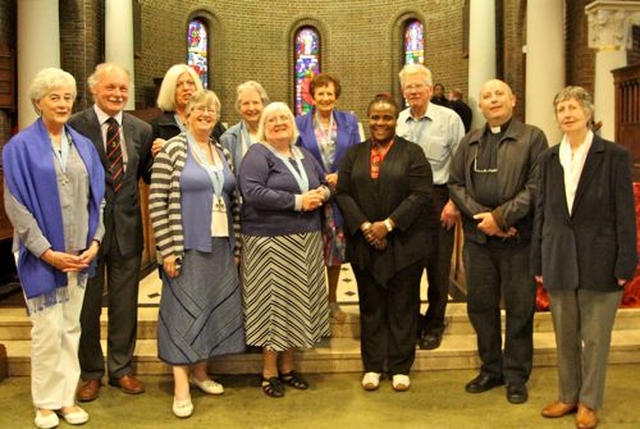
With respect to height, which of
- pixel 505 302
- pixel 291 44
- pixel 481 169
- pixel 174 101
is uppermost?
pixel 291 44

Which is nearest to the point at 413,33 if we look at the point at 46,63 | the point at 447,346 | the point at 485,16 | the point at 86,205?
the point at 485,16

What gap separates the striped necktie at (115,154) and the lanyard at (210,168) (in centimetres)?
43

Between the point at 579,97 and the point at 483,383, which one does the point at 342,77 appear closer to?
the point at 483,383

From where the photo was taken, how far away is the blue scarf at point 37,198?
3275 mm

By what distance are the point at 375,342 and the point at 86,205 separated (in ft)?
5.71

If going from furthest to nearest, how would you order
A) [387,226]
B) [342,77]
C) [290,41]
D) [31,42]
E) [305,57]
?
[305,57] → [290,41] → [342,77] → [31,42] → [387,226]

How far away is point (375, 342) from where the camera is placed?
4035mm

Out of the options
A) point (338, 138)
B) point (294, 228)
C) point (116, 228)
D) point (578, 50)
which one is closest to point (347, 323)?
point (294, 228)

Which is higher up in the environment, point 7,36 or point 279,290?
point 7,36

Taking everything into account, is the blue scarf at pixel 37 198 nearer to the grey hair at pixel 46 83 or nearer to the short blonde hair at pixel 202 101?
the grey hair at pixel 46 83

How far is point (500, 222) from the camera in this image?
364cm

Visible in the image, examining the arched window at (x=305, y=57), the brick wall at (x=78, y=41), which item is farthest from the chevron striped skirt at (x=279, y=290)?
the arched window at (x=305, y=57)

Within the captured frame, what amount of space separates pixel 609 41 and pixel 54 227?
712 centimetres

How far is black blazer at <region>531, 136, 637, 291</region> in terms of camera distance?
3.25 meters
